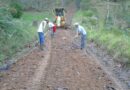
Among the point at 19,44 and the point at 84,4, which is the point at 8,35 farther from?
the point at 84,4

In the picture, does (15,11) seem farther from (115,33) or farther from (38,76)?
(38,76)

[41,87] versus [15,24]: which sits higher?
[15,24]

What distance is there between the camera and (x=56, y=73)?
15.1 metres

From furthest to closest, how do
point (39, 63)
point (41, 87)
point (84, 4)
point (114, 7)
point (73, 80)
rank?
point (84, 4)
point (114, 7)
point (39, 63)
point (73, 80)
point (41, 87)

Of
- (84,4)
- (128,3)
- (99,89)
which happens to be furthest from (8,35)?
(84,4)

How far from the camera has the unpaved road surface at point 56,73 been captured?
522 inches

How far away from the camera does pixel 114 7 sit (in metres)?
48.4

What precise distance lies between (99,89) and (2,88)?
10.5 feet

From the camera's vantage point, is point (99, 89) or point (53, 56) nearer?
point (99, 89)

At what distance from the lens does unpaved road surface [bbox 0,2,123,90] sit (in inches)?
522

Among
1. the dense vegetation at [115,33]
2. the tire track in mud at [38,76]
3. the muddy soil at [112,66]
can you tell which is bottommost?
the muddy soil at [112,66]

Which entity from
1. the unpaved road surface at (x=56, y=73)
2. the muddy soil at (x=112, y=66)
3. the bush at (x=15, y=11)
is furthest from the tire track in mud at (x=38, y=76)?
the bush at (x=15, y=11)

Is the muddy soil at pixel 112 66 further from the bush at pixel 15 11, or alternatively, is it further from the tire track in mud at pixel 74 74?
the bush at pixel 15 11

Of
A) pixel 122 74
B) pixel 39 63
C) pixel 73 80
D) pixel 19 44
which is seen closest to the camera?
pixel 73 80
